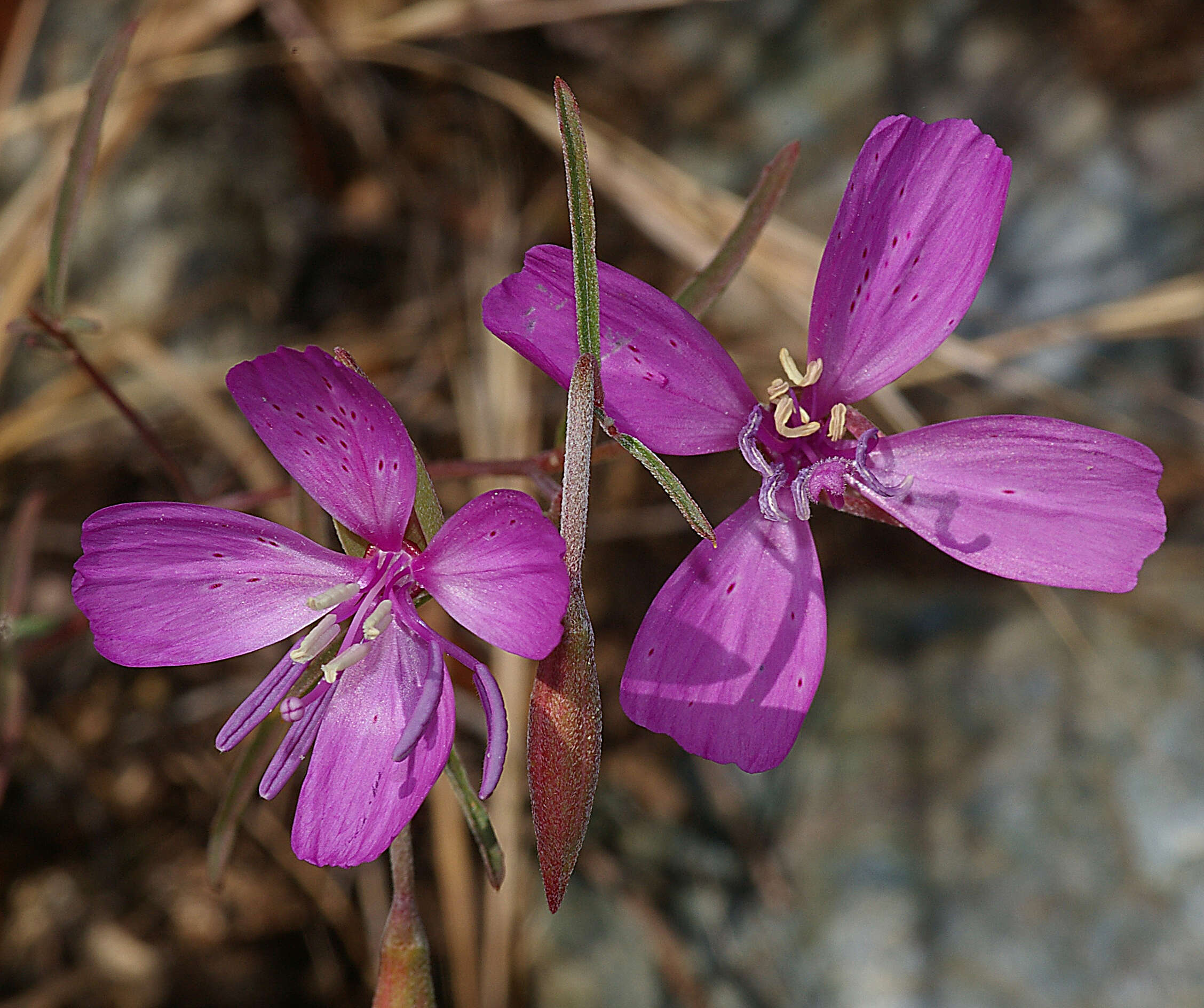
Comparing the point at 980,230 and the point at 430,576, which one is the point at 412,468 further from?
the point at 980,230

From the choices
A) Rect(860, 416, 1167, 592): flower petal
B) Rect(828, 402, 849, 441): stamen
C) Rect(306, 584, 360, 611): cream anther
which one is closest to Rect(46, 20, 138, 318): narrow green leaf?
Rect(306, 584, 360, 611): cream anther

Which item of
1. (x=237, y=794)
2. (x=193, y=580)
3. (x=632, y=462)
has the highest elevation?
(x=193, y=580)

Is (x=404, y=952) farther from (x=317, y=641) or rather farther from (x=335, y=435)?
(x=335, y=435)

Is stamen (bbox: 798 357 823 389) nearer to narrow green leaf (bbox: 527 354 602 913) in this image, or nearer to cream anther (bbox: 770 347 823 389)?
cream anther (bbox: 770 347 823 389)

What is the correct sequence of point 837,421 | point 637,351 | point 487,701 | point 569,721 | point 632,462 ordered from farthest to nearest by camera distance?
1. point 632,462
2. point 837,421
3. point 637,351
4. point 487,701
5. point 569,721

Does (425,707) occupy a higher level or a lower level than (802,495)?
lower

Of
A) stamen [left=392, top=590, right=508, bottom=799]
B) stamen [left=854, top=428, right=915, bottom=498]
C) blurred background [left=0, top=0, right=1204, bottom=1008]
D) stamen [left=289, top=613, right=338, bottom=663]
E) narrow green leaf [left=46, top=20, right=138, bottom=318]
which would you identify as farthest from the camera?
blurred background [left=0, top=0, right=1204, bottom=1008]

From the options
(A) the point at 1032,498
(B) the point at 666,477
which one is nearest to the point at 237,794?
(B) the point at 666,477
